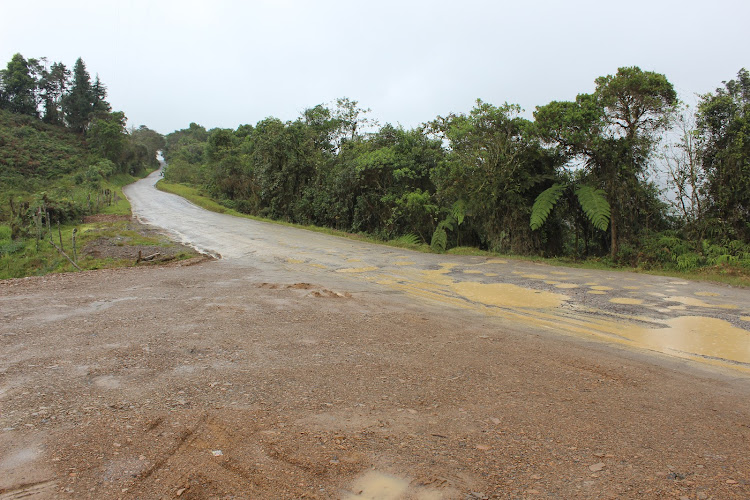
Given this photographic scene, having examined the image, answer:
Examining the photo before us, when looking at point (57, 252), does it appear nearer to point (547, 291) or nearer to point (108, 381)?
point (108, 381)

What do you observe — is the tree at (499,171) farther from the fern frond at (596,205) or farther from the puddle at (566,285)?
the puddle at (566,285)

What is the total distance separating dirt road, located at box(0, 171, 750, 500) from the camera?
2727 millimetres

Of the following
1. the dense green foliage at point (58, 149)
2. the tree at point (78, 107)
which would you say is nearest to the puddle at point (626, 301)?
the dense green foliage at point (58, 149)

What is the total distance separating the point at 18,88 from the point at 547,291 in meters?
74.9

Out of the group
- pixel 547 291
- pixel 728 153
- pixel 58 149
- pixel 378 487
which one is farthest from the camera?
pixel 58 149

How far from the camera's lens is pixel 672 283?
9.76 metres

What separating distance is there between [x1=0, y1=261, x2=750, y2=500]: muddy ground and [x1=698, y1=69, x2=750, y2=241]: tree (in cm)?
903

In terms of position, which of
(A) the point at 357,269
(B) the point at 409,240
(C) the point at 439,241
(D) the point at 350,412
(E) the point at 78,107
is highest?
(E) the point at 78,107

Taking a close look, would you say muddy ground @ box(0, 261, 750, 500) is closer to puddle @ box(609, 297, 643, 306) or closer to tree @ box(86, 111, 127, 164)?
puddle @ box(609, 297, 643, 306)

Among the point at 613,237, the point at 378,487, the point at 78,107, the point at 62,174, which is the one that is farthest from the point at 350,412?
the point at 78,107

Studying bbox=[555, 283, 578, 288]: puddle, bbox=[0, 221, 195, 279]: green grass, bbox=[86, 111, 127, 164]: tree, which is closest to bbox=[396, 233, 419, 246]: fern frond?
bbox=[0, 221, 195, 279]: green grass

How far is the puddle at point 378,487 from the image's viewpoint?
255 centimetres

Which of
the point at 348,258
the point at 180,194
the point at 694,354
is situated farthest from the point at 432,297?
the point at 180,194

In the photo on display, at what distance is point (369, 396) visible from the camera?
393 centimetres
